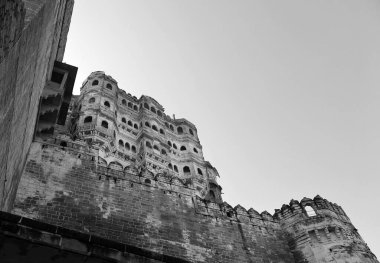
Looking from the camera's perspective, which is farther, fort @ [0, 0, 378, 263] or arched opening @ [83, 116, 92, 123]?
arched opening @ [83, 116, 92, 123]

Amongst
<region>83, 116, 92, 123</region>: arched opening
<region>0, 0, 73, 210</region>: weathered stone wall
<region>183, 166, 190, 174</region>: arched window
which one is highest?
<region>83, 116, 92, 123</region>: arched opening

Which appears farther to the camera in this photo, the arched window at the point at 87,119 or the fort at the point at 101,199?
the arched window at the point at 87,119

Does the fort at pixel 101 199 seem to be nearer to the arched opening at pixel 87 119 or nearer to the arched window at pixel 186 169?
the arched opening at pixel 87 119

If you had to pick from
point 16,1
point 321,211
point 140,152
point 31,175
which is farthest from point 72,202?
point 140,152

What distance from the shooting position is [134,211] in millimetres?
11828

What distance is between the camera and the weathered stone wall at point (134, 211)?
10727 mm

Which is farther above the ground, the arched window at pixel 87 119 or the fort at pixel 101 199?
the arched window at pixel 87 119

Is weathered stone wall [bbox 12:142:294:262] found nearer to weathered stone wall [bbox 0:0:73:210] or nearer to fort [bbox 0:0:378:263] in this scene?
fort [bbox 0:0:378:263]

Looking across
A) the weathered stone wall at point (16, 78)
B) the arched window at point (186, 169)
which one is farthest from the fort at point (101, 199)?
the arched window at point (186, 169)

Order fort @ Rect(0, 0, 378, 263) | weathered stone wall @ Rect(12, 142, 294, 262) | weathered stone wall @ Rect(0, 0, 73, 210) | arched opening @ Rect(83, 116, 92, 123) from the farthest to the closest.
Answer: arched opening @ Rect(83, 116, 92, 123), weathered stone wall @ Rect(12, 142, 294, 262), fort @ Rect(0, 0, 378, 263), weathered stone wall @ Rect(0, 0, 73, 210)

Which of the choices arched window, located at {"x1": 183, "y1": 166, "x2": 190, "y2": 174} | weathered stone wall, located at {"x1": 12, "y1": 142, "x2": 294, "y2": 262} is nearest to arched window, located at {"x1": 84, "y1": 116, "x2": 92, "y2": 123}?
arched window, located at {"x1": 183, "y1": 166, "x2": 190, "y2": 174}

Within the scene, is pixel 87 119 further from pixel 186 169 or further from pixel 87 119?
pixel 186 169

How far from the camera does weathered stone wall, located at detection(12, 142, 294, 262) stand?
10727 mm

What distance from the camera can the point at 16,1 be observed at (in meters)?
5.01
